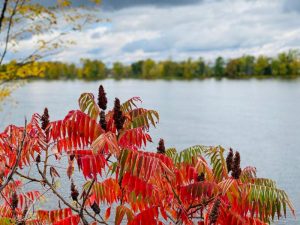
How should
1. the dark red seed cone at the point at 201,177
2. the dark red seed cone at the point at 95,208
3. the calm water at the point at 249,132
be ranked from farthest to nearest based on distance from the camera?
the calm water at the point at 249,132 < the dark red seed cone at the point at 95,208 < the dark red seed cone at the point at 201,177

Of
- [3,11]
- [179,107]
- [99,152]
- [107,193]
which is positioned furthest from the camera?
[179,107]

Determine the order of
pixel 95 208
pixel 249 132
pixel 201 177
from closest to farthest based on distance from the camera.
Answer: pixel 201 177, pixel 95 208, pixel 249 132

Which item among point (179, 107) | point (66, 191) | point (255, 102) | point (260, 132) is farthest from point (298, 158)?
point (255, 102)

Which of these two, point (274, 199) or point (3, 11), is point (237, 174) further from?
point (3, 11)

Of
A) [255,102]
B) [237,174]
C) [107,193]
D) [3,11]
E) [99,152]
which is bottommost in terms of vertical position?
[255,102]

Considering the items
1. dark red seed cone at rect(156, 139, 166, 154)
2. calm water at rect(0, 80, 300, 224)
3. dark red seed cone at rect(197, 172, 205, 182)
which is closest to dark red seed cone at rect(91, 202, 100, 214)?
dark red seed cone at rect(156, 139, 166, 154)

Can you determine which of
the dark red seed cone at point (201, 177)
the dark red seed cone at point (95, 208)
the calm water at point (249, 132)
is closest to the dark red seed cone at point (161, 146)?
the dark red seed cone at point (201, 177)

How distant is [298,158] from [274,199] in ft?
90.7

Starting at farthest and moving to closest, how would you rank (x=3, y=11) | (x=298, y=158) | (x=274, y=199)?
(x=298, y=158) < (x=3, y=11) < (x=274, y=199)

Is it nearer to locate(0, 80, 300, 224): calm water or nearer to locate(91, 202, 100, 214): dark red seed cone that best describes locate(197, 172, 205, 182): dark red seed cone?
locate(91, 202, 100, 214): dark red seed cone

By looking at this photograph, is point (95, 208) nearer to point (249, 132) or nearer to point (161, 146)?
point (161, 146)

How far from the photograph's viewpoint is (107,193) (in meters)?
6.61

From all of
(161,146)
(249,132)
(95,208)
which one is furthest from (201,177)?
(249,132)

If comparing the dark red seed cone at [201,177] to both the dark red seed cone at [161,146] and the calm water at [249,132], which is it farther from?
the calm water at [249,132]
